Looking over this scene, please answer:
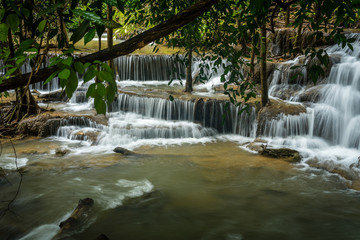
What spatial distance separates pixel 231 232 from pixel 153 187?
2087mm

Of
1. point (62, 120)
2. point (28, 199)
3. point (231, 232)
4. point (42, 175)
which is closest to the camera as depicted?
point (231, 232)

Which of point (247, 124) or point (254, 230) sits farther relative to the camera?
point (247, 124)

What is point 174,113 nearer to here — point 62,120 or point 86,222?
point 62,120

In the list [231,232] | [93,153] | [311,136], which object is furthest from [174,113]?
[231,232]

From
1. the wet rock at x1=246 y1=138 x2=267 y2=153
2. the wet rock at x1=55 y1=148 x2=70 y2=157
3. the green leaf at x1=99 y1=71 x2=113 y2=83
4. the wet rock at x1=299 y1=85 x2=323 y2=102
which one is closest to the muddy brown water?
the wet rock at x1=55 y1=148 x2=70 y2=157

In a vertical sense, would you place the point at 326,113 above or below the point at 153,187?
above

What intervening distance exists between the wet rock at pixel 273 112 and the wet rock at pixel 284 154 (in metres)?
1.76

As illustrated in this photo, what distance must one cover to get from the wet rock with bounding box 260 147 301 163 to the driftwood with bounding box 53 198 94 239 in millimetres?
4745

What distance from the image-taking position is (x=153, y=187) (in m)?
5.70

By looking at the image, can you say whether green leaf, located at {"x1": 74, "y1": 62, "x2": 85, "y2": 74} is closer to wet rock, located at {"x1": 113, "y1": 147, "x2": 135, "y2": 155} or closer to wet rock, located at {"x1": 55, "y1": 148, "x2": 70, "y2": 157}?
wet rock, located at {"x1": 113, "y1": 147, "x2": 135, "y2": 155}

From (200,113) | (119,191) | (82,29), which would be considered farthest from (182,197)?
(200,113)

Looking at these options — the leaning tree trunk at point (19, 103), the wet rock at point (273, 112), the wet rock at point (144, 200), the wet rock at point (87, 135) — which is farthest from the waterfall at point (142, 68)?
the wet rock at point (144, 200)

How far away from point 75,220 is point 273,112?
6998 millimetres

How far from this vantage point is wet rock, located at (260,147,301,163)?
726 centimetres
